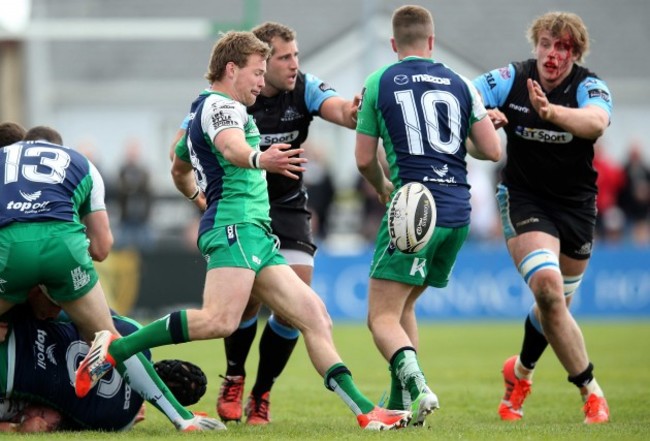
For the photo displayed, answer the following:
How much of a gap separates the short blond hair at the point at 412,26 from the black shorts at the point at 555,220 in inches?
61.1

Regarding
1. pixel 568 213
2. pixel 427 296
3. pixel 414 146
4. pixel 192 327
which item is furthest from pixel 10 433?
pixel 427 296

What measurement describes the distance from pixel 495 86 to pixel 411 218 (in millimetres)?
1664

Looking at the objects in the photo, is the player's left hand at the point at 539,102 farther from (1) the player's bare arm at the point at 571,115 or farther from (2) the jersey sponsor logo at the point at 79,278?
(2) the jersey sponsor logo at the point at 79,278

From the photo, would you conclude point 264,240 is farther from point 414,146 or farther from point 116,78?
point 116,78

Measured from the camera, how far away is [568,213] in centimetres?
845

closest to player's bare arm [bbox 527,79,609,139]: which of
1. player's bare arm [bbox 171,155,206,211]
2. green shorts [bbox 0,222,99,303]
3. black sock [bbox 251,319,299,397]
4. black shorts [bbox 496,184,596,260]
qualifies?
black shorts [bbox 496,184,596,260]

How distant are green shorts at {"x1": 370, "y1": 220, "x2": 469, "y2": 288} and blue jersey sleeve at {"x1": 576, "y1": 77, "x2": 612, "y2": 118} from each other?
1.34m

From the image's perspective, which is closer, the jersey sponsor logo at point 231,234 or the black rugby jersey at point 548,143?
the jersey sponsor logo at point 231,234

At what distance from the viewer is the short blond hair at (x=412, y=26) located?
7.51 meters

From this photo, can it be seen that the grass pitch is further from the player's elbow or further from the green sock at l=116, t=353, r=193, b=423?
the player's elbow

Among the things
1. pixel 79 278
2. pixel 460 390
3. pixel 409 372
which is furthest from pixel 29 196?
pixel 460 390

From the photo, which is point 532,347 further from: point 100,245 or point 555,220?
point 100,245

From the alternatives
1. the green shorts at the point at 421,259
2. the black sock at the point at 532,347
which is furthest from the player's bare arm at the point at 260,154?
the black sock at the point at 532,347

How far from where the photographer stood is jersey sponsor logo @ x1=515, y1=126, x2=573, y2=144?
8273 mm
